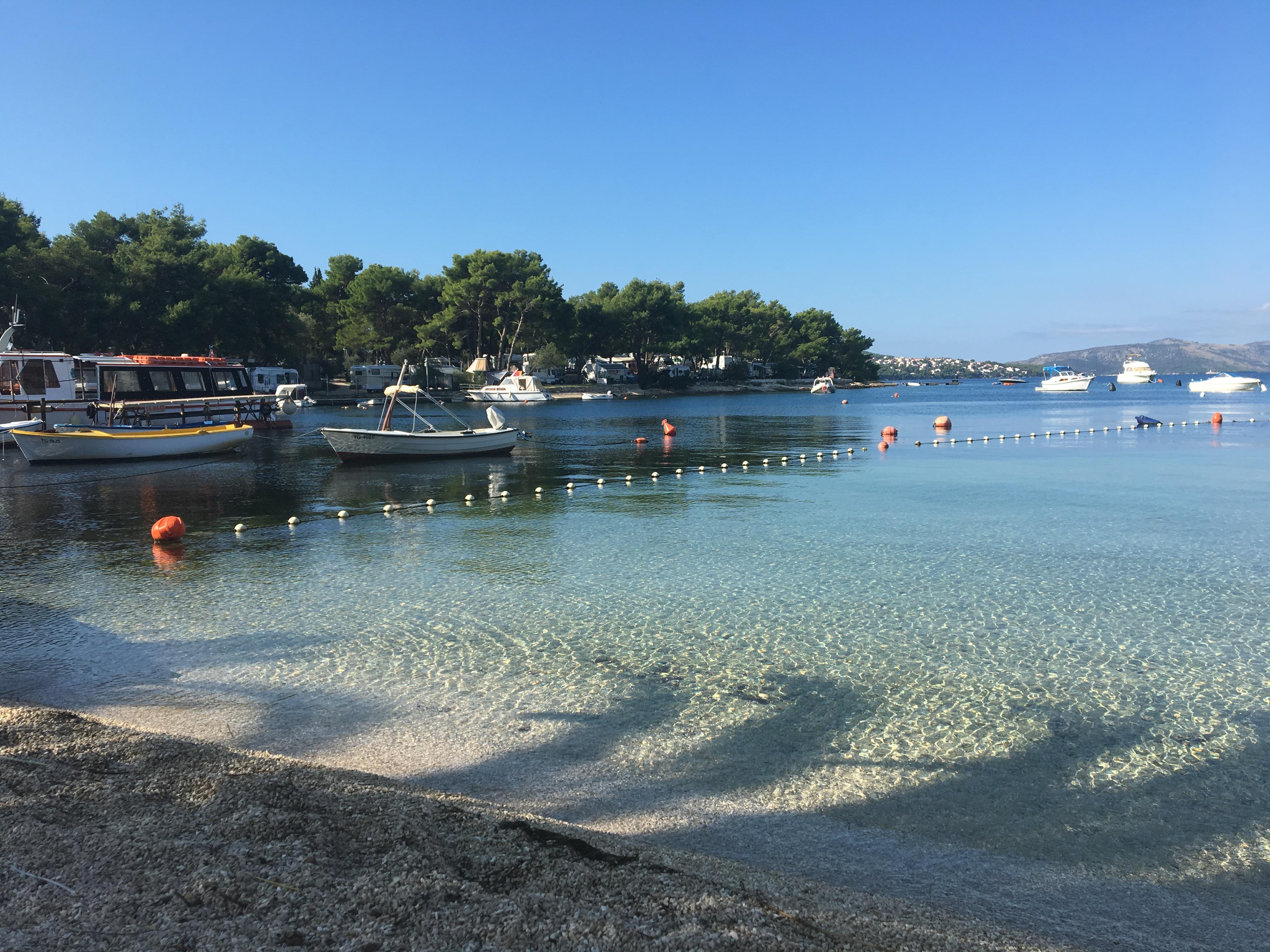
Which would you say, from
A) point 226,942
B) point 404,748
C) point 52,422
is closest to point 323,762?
point 404,748

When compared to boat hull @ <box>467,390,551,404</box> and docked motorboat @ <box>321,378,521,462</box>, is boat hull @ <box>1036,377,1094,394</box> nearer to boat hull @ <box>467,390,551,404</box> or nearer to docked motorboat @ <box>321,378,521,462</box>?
boat hull @ <box>467,390,551,404</box>

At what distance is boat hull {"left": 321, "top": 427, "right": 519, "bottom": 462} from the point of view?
84.0ft

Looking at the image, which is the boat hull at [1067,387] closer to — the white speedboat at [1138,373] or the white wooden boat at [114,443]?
the white speedboat at [1138,373]

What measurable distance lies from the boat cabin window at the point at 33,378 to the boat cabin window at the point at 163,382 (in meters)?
3.67

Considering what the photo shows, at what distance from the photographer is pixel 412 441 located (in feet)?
86.4

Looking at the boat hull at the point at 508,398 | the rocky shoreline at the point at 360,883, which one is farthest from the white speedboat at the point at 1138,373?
the rocky shoreline at the point at 360,883

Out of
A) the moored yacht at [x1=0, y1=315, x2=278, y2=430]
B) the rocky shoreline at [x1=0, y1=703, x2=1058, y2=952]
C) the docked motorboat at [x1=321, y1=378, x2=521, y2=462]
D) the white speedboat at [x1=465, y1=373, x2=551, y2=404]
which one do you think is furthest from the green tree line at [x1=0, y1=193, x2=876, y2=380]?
the rocky shoreline at [x1=0, y1=703, x2=1058, y2=952]

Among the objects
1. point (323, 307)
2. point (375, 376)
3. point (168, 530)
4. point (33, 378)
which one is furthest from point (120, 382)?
point (323, 307)

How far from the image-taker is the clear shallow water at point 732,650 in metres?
5.16

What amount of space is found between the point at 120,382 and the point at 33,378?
2764 mm

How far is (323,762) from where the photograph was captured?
5.48 metres

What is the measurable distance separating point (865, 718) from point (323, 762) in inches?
155

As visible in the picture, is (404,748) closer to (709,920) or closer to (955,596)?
(709,920)

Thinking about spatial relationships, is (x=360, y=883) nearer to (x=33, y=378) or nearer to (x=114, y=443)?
(x=114, y=443)
